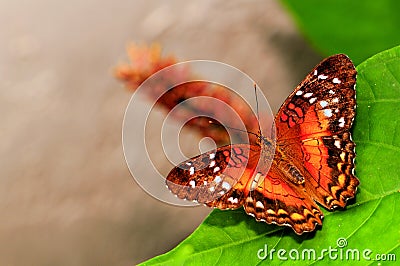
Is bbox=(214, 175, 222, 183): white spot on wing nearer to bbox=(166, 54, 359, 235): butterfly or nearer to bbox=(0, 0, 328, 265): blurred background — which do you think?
bbox=(166, 54, 359, 235): butterfly

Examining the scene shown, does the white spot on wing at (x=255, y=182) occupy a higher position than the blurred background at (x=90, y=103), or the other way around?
the blurred background at (x=90, y=103)

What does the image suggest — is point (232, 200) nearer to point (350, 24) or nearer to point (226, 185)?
point (226, 185)

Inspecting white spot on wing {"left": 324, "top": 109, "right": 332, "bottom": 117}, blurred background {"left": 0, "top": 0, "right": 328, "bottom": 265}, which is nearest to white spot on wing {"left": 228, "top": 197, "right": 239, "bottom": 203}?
white spot on wing {"left": 324, "top": 109, "right": 332, "bottom": 117}

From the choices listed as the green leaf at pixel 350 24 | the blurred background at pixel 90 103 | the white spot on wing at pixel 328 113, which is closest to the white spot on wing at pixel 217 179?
the white spot on wing at pixel 328 113

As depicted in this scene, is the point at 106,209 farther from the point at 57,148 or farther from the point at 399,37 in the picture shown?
the point at 399,37

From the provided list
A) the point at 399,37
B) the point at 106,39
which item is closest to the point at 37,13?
the point at 106,39

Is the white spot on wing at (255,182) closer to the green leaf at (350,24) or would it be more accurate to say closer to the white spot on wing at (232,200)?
the white spot on wing at (232,200)
